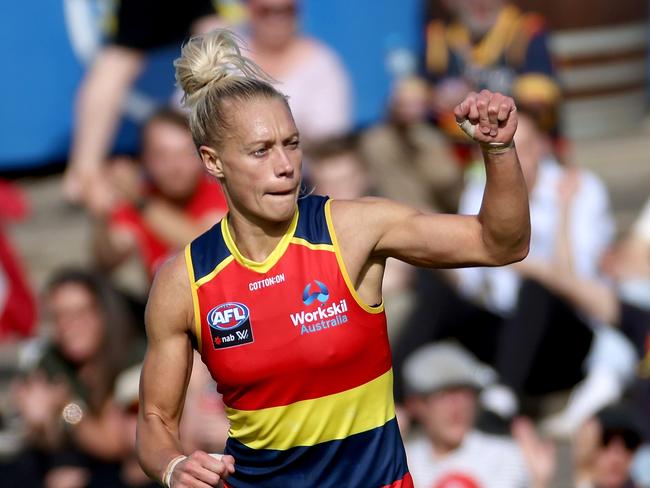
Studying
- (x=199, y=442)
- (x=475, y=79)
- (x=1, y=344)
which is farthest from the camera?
(x=475, y=79)

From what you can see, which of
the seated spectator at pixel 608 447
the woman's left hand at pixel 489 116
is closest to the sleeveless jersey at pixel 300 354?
the woman's left hand at pixel 489 116

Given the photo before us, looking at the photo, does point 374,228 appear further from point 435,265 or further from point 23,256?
point 23,256

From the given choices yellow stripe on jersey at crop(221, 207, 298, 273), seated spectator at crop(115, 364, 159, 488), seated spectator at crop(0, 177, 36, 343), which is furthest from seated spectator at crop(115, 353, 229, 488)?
yellow stripe on jersey at crop(221, 207, 298, 273)

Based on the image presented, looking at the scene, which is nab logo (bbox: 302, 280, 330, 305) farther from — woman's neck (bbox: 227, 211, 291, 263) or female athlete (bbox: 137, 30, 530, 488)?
woman's neck (bbox: 227, 211, 291, 263)

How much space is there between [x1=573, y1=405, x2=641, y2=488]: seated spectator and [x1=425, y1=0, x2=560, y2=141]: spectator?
2024 millimetres

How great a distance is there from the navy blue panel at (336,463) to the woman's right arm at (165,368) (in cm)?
23

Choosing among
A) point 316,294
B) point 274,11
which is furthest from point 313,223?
point 274,11

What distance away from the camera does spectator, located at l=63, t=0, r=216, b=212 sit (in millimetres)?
6527

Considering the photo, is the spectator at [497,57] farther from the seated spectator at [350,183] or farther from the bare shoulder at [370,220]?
the bare shoulder at [370,220]

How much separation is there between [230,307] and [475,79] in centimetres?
434

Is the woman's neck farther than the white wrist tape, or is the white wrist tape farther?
the woman's neck

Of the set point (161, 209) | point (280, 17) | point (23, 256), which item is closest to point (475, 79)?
point (280, 17)

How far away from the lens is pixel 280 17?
663cm

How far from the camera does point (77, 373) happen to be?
5.87 meters
